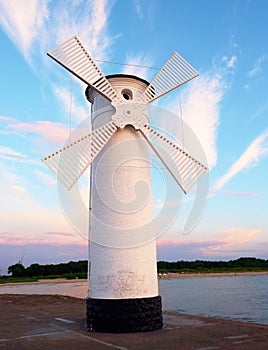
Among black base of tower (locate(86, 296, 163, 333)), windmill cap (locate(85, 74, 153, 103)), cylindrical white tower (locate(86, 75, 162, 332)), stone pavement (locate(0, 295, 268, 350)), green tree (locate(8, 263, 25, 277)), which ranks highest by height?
windmill cap (locate(85, 74, 153, 103))

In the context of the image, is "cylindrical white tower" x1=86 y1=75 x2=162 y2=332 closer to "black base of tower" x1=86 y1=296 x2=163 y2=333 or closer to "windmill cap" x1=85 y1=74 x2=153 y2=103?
"black base of tower" x1=86 y1=296 x2=163 y2=333

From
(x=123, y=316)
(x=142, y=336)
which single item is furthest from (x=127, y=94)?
(x=142, y=336)

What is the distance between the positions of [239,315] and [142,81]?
11693 millimetres

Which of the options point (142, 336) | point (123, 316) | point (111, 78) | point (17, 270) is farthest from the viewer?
point (17, 270)

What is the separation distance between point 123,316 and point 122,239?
1.62 m

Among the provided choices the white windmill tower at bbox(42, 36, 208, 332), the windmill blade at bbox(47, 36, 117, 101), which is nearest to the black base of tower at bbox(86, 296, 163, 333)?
the white windmill tower at bbox(42, 36, 208, 332)

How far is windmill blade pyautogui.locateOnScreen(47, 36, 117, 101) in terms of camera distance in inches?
345

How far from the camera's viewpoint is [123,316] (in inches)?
305

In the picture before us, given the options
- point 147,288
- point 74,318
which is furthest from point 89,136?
point 74,318

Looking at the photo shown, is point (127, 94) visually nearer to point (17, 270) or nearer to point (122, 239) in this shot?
point (122, 239)

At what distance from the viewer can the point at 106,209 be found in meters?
8.37

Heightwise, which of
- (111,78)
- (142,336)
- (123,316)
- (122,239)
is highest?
(111,78)

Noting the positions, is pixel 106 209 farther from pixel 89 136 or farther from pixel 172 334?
pixel 172 334

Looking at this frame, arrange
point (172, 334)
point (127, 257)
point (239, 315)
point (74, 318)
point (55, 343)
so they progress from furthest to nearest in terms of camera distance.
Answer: point (239, 315)
point (74, 318)
point (127, 257)
point (172, 334)
point (55, 343)
